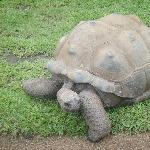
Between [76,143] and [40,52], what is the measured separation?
172cm

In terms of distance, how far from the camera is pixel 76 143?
411 centimetres

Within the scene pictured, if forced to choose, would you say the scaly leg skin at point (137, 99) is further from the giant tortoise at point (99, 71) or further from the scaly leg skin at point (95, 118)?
the scaly leg skin at point (95, 118)

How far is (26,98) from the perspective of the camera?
4.66m

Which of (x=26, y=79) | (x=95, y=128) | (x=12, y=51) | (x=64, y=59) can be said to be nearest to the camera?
(x=95, y=128)

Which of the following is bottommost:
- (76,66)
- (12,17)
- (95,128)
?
(12,17)

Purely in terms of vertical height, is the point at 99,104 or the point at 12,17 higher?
the point at 99,104

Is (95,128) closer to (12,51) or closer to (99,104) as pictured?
(99,104)

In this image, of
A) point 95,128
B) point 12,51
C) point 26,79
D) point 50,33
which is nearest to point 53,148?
point 95,128

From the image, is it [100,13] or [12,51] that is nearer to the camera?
[12,51]

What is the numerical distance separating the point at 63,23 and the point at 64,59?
6.14 feet

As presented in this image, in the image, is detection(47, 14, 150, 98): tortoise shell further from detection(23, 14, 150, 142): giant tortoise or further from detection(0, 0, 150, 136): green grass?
detection(0, 0, 150, 136): green grass

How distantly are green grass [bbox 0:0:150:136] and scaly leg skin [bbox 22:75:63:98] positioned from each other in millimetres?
73

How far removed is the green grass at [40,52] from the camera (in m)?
4.27

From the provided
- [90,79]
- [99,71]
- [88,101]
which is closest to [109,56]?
[99,71]
